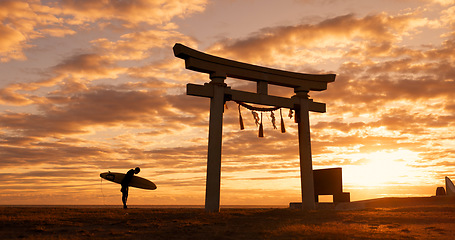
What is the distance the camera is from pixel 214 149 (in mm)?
17375

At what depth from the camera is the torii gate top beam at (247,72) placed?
17.3 metres

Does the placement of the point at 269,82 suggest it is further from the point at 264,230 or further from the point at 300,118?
the point at 264,230

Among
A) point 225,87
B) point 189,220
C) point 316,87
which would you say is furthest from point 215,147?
point 316,87

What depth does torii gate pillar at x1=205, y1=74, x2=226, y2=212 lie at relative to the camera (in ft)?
56.5

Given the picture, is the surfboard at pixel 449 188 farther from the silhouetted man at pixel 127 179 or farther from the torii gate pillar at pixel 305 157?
the silhouetted man at pixel 127 179

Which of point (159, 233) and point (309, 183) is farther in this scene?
point (309, 183)

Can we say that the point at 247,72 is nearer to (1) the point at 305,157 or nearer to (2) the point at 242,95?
(2) the point at 242,95

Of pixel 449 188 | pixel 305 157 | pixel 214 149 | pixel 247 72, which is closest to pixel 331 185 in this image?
pixel 305 157

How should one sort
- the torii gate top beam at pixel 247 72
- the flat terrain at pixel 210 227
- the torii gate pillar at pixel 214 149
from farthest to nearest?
the torii gate top beam at pixel 247 72
the torii gate pillar at pixel 214 149
the flat terrain at pixel 210 227

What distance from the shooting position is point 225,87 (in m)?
18.2

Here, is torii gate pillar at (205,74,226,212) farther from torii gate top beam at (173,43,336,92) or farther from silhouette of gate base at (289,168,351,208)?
silhouette of gate base at (289,168,351,208)

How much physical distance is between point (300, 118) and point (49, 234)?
43.8 ft

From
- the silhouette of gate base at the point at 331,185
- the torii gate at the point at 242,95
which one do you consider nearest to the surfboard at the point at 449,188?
the silhouette of gate base at the point at 331,185

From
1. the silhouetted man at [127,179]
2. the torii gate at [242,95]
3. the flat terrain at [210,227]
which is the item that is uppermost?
the torii gate at [242,95]
